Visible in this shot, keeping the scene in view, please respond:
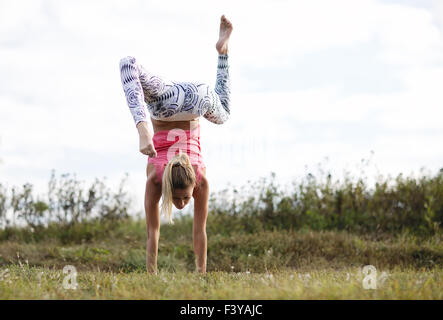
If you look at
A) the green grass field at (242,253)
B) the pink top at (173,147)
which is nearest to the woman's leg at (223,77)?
the pink top at (173,147)

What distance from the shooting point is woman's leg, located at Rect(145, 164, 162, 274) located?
16.1ft

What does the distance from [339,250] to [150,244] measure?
417cm

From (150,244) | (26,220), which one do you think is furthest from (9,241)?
(150,244)

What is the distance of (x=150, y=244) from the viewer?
499 cm

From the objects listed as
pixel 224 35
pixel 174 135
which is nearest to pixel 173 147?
pixel 174 135

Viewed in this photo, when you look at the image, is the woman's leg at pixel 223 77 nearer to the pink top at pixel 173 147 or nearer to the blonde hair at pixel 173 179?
the pink top at pixel 173 147

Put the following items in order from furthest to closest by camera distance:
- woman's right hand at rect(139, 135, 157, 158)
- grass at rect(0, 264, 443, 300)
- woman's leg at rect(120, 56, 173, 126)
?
woman's leg at rect(120, 56, 173, 126)
woman's right hand at rect(139, 135, 157, 158)
grass at rect(0, 264, 443, 300)

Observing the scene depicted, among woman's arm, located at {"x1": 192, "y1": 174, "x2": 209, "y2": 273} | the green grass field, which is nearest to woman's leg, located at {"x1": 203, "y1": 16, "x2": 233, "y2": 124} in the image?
woman's arm, located at {"x1": 192, "y1": 174, "x2": 209, "y2": 273}

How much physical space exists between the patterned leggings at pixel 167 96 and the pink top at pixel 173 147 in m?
0.16

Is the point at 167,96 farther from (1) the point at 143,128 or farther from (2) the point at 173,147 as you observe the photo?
(1) the point at 143,128

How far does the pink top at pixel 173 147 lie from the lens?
4.87 m

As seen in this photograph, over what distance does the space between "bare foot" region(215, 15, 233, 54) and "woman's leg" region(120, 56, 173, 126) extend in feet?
2.89

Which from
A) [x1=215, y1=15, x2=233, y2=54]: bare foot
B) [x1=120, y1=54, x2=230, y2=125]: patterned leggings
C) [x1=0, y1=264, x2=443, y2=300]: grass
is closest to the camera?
[x1=0, y1=264, x2=443, y2=300]: grass

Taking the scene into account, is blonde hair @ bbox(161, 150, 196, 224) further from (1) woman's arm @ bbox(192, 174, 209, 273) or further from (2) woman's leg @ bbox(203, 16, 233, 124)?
(2) woman's leg @ bbox(203, 16, 233, 124)
